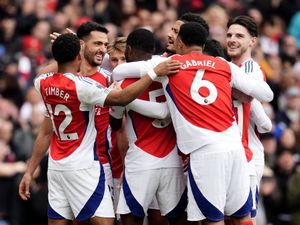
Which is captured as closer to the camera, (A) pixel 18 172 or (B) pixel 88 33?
(B) pixel 88 33

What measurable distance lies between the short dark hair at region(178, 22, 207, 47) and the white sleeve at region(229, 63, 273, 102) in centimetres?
43

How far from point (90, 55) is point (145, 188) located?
5.52 feet

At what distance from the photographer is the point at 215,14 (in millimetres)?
24484

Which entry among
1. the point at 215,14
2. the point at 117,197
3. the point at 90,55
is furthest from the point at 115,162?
the point at 215,14

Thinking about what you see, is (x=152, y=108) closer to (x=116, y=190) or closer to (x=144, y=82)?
(x=144, y=82)

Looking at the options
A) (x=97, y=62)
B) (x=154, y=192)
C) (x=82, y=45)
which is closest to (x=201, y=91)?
(x=154, y=192)

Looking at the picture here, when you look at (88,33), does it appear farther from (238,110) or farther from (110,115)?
(238,110)

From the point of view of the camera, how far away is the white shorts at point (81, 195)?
42.9 feet

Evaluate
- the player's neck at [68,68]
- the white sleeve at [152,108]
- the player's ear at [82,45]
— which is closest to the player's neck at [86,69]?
the player's ear at [82,45]

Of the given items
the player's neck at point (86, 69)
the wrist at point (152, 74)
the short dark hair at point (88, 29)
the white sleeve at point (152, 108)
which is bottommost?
the white sleeve at point (152, 108)

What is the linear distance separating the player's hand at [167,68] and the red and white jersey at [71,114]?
2.03 feet

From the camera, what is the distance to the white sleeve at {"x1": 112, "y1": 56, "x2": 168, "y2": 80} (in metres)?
12.8

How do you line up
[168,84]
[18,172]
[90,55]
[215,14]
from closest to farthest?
[168,84] → [90,55] → [18,172] → [215,14]

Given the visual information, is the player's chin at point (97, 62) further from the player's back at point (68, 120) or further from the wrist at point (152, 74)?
the wrist at point (152, 74)
